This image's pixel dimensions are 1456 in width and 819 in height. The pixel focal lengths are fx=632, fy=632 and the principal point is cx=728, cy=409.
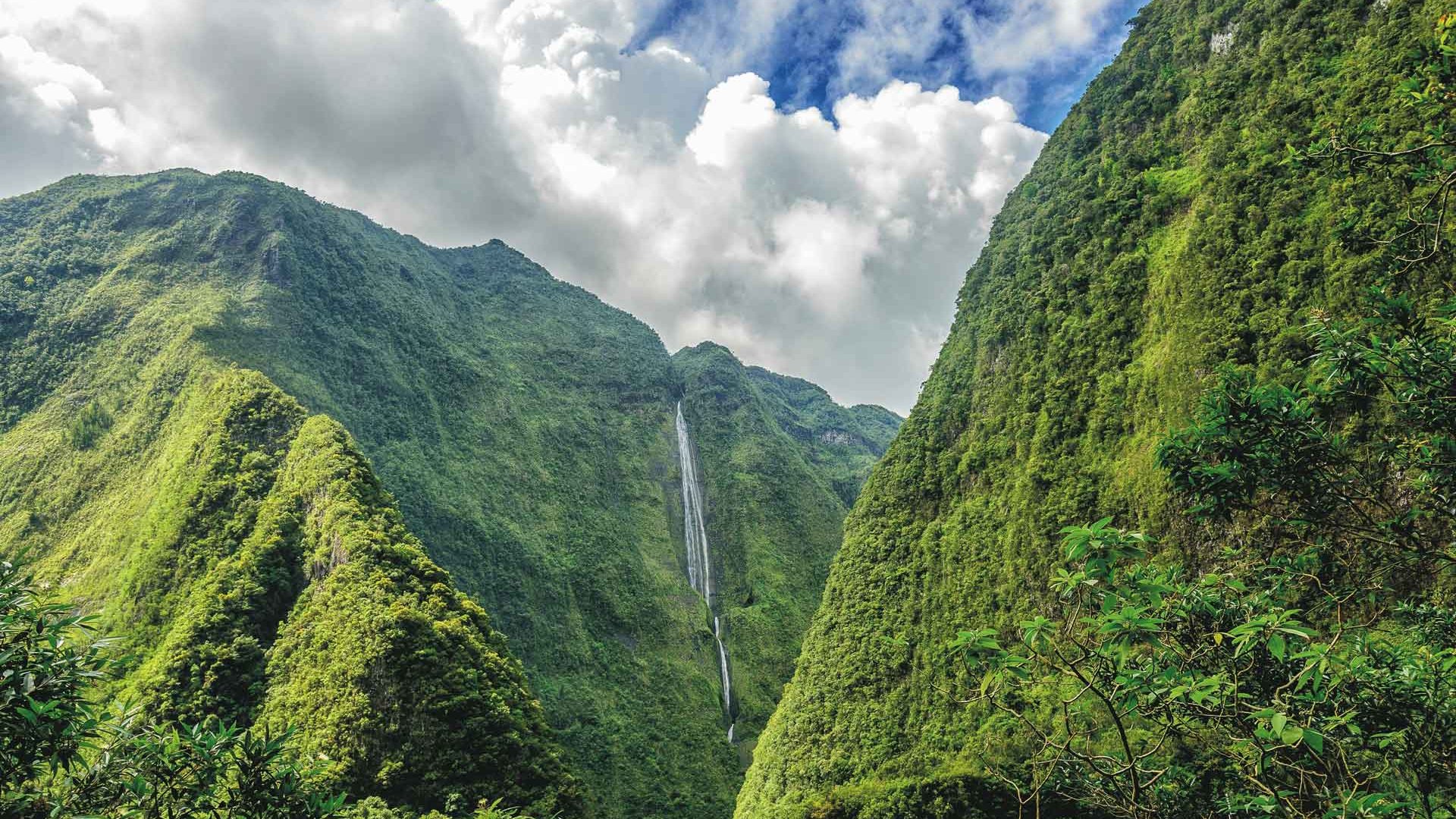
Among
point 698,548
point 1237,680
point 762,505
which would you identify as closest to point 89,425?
point 698,548

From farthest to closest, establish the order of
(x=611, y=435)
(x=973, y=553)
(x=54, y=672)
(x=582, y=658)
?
(x=611, y=435), (x=582, y=658), (x=973, y=553), (x=54, y=672)

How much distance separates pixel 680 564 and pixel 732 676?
16.4 meters

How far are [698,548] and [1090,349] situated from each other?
5581 centimetres

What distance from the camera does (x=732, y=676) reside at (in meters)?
62.0

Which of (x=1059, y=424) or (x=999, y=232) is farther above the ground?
(x=999, y=232)

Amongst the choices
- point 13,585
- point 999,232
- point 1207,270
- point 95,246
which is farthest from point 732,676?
point 95,246

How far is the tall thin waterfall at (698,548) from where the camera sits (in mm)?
61972

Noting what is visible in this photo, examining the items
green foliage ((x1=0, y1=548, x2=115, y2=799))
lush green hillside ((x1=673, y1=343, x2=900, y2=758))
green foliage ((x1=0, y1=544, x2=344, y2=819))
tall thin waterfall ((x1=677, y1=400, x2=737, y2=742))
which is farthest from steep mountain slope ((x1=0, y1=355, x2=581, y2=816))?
lush green hillside ((x1=673, y1=343, x2=900, y2=758))

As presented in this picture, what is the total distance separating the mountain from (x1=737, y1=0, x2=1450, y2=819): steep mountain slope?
50.1 ft

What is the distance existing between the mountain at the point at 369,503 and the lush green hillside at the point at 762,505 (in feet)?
1.73

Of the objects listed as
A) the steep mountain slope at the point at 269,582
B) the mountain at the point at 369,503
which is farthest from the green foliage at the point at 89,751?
the steep mountain slope at the point at 269,582

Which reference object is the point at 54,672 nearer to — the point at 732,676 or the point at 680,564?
the point at 732,676

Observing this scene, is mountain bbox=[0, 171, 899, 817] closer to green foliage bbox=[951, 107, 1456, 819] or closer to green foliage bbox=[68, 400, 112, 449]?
green foliage bbox=[68, 400, 112, 449]

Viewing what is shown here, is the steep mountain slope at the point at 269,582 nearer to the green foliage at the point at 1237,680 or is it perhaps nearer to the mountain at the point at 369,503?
the mountain at the point at 369,503
